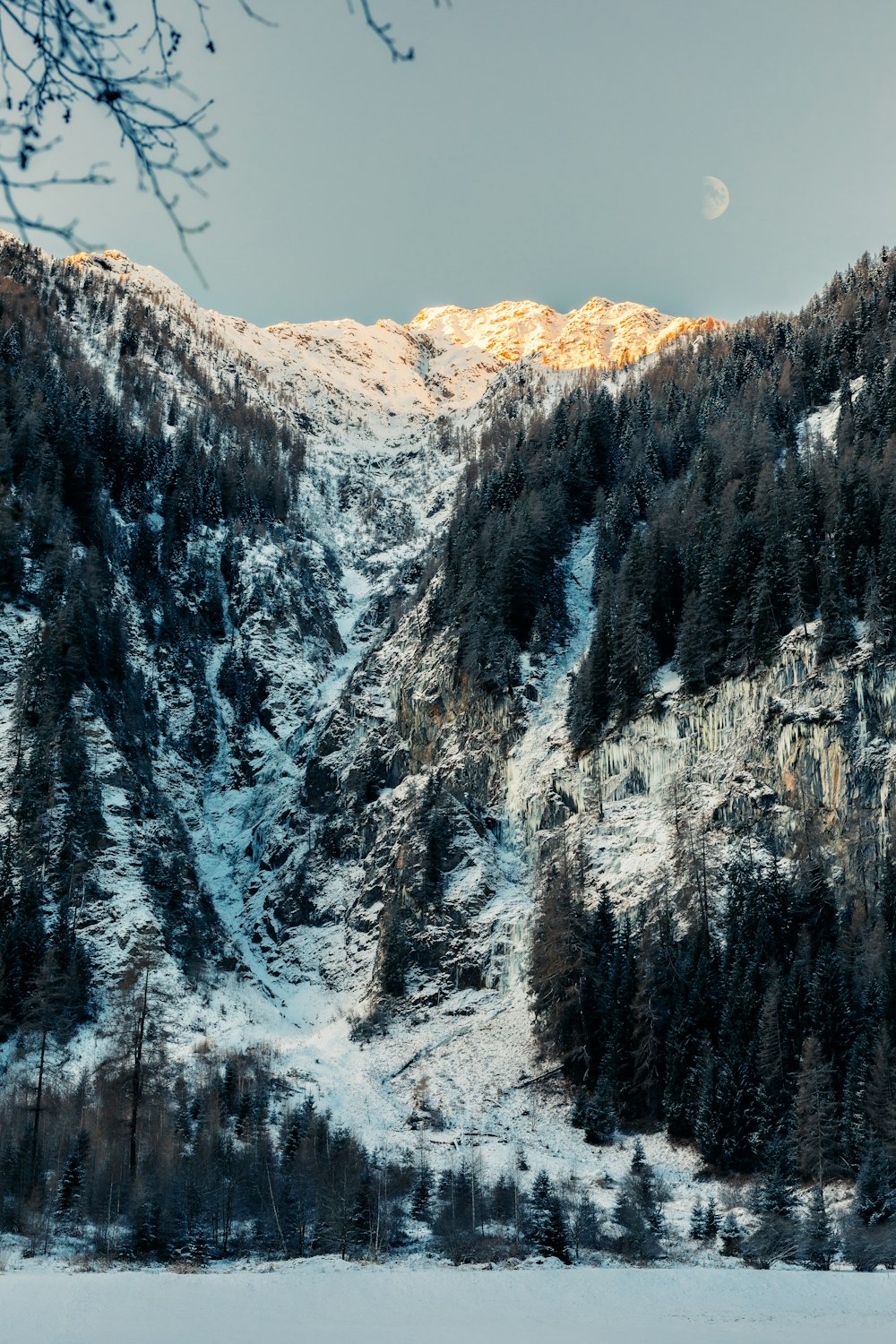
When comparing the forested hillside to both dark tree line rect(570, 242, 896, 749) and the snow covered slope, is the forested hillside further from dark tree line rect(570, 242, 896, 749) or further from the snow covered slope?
the snow covered slope

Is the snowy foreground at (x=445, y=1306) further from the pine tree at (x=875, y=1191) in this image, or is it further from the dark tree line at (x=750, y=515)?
the dark tree line at (x=750, y=515)

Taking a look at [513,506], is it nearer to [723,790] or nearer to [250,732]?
[250,732]

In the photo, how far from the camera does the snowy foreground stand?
18266mm

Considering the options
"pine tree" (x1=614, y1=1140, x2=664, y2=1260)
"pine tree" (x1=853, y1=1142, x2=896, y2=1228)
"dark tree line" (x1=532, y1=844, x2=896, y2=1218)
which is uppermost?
"dark tree line" (x1=532, y1=844, x2=896, y2=1218)

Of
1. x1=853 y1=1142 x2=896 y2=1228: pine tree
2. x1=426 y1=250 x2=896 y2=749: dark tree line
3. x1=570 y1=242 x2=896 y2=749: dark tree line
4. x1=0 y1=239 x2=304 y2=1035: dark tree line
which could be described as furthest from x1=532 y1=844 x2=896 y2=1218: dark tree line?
x1=0 y1=239 x2=304 y2=1035: dark tree line

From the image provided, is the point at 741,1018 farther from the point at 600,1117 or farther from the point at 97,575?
the point at 97,575

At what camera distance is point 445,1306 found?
2277 centimetres

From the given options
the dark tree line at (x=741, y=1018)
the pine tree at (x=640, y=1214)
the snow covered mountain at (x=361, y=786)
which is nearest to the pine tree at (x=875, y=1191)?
the dark tree line at (x=741, y=1018)

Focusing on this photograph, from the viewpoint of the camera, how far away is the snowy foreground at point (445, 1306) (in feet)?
59.9

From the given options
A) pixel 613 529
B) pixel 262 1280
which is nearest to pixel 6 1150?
pixel 262 1280

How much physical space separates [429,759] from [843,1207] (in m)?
46.1

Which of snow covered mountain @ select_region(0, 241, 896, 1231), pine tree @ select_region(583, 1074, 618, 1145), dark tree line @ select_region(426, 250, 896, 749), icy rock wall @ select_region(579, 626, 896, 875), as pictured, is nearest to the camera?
pine tree @ select_region(583, 1074, 618, 1145)

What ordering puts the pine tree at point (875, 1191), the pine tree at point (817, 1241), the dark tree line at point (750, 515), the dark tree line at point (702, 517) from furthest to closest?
the dark tree line at point (702, 517) → the dark tree line at point (750, 515) → the pine tree at point (875, 1191) → the pine tree at point (817, 1241)

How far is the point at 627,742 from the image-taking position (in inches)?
2638
